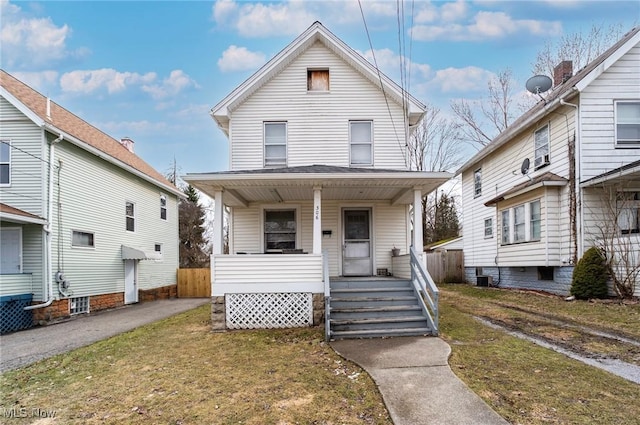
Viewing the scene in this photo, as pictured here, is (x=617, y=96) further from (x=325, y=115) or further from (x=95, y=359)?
(x=95, y=359)

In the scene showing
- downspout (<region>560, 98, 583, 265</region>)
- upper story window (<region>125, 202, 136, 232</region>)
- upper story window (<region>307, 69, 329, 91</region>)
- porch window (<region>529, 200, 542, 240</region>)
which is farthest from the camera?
upper story window (<region>125, 202, 136, 232</region>)

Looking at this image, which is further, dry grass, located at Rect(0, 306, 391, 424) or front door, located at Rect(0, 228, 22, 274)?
front door, located at Rect(0, 228, 22, 274)

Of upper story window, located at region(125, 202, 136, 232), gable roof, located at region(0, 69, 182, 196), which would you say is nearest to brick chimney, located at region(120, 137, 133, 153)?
gable roof, located at region(0, 69, 182, 196)

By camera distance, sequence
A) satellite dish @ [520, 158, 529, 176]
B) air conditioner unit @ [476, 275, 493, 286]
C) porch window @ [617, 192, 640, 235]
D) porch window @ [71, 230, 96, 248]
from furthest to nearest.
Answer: air conditioner unit @ [476, 275, 493, 286] < satellite dish @ [520, 158, 529, 176] < porch window @ [71, 230, 96, 248] < porch window @ [617, 192, 640, 235]

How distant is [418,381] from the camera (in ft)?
15.3

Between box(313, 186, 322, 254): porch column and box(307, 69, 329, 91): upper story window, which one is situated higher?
box(307, 69, 329, 91): upper story window

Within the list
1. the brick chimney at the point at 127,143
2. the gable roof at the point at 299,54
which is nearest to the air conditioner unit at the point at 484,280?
the gable roof at the point at 299,54

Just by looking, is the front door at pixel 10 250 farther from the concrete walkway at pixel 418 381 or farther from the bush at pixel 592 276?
the bush at pixel 592 276

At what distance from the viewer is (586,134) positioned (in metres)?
11.0

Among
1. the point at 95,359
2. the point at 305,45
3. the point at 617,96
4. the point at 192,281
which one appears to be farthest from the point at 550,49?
the point at 95,359

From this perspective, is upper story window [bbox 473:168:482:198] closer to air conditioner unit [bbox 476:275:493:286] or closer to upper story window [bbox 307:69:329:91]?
air conditioner unit [bbox 476:275:493:286]

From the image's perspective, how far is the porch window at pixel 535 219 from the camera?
12.6 meters

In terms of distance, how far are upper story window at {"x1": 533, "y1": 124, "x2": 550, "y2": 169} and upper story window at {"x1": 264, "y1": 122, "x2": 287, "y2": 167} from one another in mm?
8684

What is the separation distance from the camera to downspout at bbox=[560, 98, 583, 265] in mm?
11023
